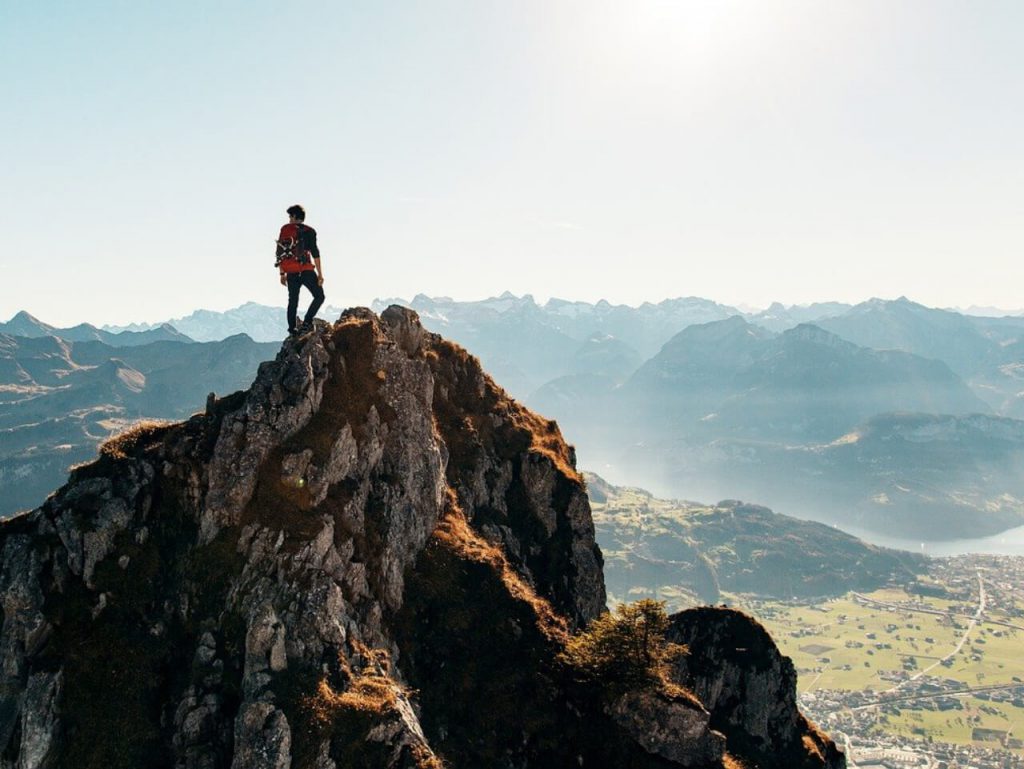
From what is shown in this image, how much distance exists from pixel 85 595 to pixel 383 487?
18081mm

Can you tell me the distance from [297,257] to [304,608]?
2317 cm

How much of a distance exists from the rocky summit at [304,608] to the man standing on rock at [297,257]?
3576mm

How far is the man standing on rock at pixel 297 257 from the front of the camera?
46125 millimetres

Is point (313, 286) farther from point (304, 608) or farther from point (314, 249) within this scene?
point (304, 608)

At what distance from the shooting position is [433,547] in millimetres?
48031

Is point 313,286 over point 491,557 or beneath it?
over

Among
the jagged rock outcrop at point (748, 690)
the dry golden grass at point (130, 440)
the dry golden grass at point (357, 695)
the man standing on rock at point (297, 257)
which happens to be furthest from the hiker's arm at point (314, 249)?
the jagged rock outcrop at point (748, 690)

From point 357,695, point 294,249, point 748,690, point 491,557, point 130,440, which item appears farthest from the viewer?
point 748,690

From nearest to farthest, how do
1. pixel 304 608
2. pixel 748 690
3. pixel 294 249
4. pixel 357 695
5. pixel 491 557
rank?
pixel 357 695 < pixel 304 608 < pixel 294 249 < pixel 491 557 < pixel 748 690

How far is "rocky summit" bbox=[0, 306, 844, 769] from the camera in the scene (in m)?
32.8

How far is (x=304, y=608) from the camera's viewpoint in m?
37.0

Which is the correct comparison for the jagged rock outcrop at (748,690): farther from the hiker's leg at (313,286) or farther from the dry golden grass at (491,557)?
the hiker's leg at (313,286)

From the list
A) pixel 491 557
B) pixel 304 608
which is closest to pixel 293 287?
pixel 304 608

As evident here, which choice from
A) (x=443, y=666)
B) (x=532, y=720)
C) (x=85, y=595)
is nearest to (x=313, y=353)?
(x=85, y=595)
